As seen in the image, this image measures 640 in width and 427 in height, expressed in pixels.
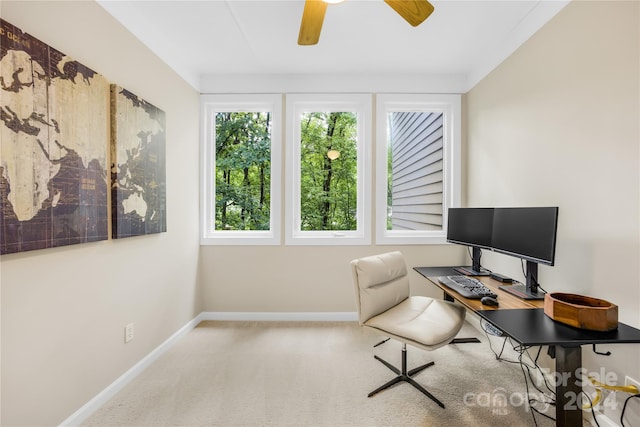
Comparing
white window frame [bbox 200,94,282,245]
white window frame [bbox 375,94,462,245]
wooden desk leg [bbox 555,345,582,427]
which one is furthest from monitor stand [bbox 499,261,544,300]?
white window frame [bbox 200,94,282,245]

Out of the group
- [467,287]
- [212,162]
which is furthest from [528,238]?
[212,162]

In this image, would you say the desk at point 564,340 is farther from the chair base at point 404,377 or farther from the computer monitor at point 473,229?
the computer monitor at point 473,229

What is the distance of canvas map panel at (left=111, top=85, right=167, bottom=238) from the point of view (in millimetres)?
1832

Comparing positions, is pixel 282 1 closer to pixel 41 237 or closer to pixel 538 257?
pixel 41 237

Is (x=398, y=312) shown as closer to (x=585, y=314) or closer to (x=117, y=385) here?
(x=585, y=314)

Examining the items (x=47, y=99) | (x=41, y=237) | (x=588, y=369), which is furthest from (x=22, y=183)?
(x=588, y=369)

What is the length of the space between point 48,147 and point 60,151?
0.06 m

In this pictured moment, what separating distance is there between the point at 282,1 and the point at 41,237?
6.59 ft

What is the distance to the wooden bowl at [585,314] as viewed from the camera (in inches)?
49.4

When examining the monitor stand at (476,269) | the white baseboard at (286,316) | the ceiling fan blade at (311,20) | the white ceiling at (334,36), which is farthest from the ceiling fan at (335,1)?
the white baseboard at (286,316)

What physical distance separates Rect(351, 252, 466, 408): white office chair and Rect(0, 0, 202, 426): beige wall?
160 centimetres

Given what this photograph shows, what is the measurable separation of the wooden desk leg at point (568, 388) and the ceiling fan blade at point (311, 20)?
6.65ft

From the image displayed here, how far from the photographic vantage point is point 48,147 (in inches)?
54.5

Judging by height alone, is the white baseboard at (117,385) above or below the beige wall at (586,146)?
below
